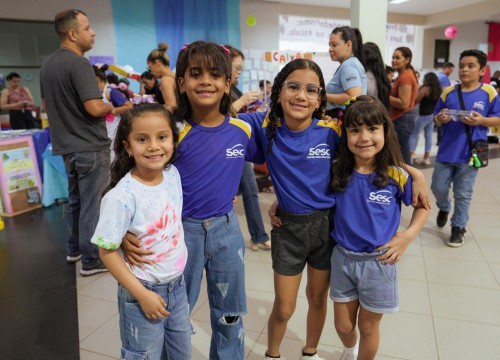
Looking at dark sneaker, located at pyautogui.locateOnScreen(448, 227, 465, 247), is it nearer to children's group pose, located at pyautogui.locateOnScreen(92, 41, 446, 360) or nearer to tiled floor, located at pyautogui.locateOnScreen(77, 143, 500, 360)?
tiled floor, located at pyautogui.locateOnScreen(77, 143, 500, 360)

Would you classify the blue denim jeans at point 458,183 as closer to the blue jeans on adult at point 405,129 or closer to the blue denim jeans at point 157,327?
the blue jeans on adult at point 405,129

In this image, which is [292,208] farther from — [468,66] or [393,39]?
[393,39]

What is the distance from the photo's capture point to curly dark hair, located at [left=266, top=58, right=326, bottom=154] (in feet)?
4.42

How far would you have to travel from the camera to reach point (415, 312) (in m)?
2.03

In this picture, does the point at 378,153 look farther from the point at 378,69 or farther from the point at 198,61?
the point at 378,69

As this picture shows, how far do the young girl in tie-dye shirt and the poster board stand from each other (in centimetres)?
348

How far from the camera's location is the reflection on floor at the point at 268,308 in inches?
70.2

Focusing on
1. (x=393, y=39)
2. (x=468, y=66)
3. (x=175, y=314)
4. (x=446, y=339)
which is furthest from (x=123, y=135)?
(x=393, y=39)

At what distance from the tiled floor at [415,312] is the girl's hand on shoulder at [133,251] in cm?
86

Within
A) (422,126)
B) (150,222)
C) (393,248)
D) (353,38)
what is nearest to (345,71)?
(353,38)

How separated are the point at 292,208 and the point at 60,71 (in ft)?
6.17

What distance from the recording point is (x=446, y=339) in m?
1.80

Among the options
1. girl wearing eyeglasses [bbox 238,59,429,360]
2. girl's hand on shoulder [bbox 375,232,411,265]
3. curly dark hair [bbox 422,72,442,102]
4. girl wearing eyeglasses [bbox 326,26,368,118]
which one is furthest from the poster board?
curly dark hair [bbox 422,72,442,102]

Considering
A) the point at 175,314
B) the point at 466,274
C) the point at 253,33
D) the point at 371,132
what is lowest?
the point at 466,274
